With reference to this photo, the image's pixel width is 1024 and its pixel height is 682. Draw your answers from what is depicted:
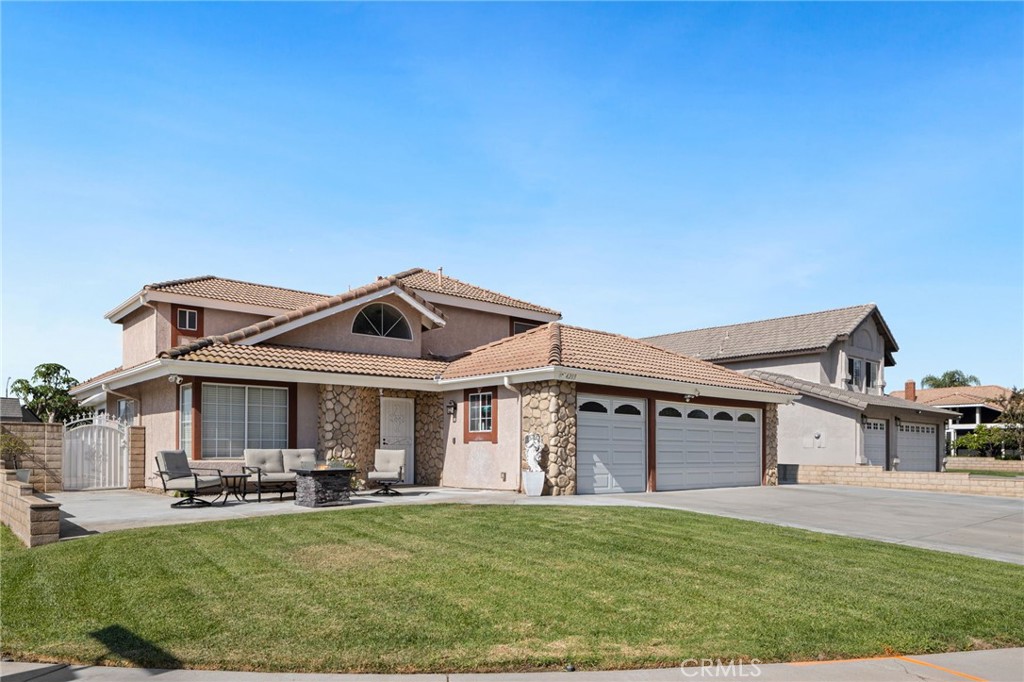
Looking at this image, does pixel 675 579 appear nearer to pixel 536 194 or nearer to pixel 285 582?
pixel 285 582

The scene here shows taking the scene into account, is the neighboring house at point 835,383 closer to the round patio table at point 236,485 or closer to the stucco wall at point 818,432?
the stucco wall at point 818,432

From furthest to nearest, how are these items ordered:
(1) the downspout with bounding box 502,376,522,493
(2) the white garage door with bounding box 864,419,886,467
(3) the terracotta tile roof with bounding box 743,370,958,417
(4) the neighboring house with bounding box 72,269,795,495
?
(2) the white garage door with bounding box 864,419,886,467 < (3) the terracotta tile roof with bounding box 743,370,958,417 < (1) the downspout with bounding box 502,376,522,493 < (4) the neighboring house with bounding box 72,269,795,495

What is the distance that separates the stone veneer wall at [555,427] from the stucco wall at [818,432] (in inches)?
641

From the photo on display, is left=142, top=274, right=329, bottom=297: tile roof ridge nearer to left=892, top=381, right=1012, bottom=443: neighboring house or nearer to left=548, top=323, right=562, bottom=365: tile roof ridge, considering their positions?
left=548, top=323, right=562, bottom=365: tile roof ridge

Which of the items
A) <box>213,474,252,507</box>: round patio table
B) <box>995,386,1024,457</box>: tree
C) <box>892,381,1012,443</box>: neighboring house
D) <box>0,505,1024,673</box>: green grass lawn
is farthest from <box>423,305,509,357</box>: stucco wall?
<box>892,381,1012,443</box>: neighboring house

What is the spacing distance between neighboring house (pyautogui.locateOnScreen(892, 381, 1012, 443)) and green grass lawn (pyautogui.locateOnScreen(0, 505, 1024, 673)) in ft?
158

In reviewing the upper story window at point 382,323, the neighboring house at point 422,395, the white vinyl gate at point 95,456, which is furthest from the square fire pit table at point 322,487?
the white vinyl gate at point 95,456

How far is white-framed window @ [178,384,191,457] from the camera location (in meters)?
17.6

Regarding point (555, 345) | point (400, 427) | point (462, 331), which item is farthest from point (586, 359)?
point (462, 331)

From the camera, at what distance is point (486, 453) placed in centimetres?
1920

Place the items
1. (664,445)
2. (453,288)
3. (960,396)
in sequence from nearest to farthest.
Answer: (664,445)
(453,288)
(960,396)

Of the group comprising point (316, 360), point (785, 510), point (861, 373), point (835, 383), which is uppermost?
point (316, 360)

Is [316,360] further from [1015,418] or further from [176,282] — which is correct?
[1015,418]

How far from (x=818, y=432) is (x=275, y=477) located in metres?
22.6
